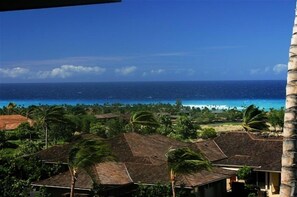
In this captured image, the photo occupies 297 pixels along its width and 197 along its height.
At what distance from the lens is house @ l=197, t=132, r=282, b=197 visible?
63.6 feet

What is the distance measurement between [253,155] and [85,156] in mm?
9343

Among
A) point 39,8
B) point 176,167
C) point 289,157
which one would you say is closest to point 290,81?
point 289,157

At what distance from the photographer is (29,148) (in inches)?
1088

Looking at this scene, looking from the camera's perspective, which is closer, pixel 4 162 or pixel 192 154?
pixel 192 154

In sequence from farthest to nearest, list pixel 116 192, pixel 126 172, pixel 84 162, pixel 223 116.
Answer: pixel 223 116
pixel 126 172
pixel 116 192
pixel 84 162

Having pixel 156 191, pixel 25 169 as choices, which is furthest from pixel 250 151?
pixel 25 169

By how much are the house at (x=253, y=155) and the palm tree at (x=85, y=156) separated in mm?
7126

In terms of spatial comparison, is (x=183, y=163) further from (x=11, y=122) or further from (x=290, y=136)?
(x=11, y=122)

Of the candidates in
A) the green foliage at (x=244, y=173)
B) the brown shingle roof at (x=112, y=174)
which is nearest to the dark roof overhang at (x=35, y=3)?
the brown shingle roof at (x=112, y=174)

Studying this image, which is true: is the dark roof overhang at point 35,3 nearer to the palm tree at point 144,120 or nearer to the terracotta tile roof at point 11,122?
the palm tree at point 144,120

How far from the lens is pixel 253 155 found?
2148cm

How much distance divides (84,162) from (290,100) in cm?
1189

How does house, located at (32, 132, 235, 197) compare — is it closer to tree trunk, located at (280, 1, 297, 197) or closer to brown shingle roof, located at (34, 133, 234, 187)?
brown shingle roof, located at (34, 133, 234, 187)

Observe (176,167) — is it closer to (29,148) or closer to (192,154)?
(192,154)
